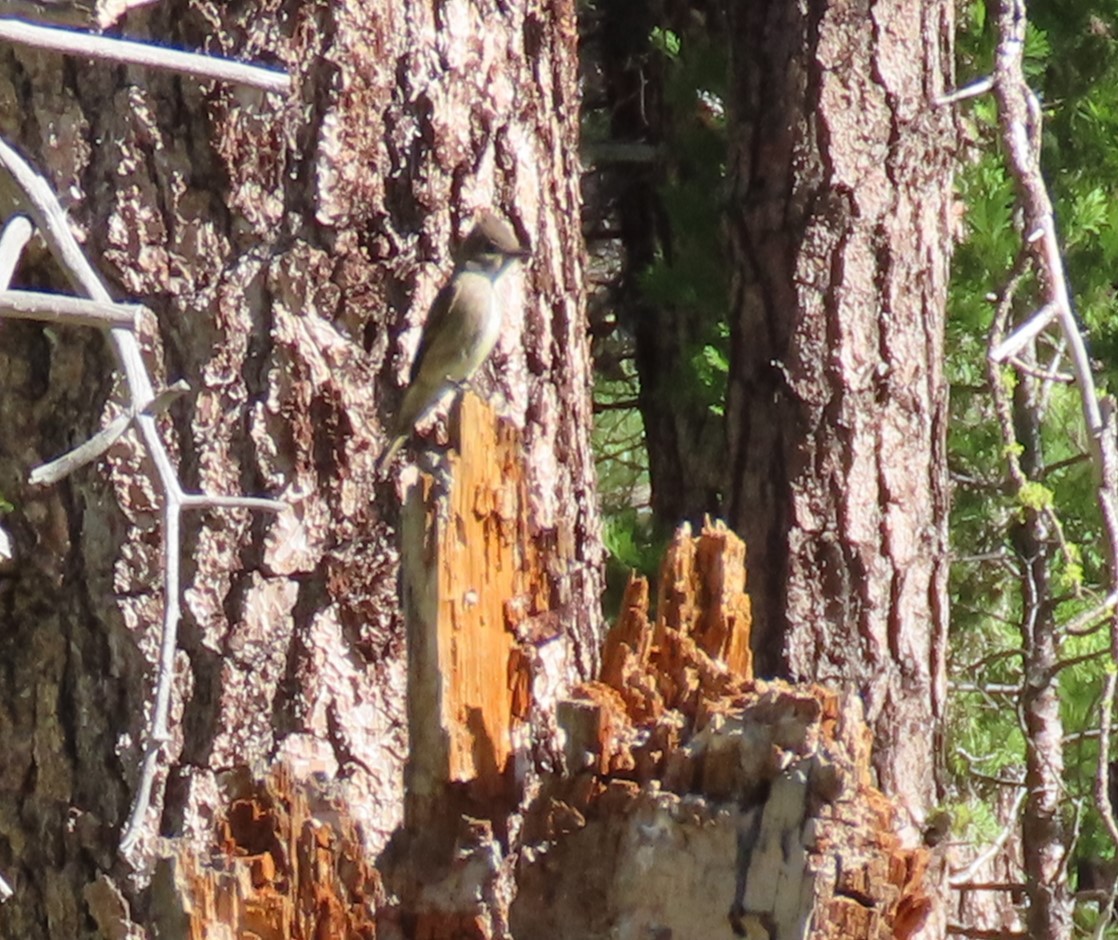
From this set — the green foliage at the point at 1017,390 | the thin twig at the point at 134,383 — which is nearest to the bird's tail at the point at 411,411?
the thin twig at the point at 134,383

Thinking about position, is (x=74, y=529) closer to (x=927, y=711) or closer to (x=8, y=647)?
(x=8, y=647)

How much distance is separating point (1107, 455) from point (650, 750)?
1.26 metres

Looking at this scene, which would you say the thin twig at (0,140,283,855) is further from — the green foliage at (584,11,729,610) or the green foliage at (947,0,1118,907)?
the green foliage at (947,0,1118,907)

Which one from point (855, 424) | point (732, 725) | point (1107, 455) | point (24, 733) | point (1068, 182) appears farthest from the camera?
point (1068, 182)

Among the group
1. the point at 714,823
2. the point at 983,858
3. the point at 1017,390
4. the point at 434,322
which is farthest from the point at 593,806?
the point at 1017,390

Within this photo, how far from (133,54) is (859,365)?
130 inches

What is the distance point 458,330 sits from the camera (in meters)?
2.37

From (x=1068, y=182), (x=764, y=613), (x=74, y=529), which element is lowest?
(x=764, y=613)

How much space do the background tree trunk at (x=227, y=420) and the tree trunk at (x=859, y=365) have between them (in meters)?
2.15

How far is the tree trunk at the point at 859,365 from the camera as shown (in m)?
4.36

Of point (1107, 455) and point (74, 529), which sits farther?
point (1107, 455)

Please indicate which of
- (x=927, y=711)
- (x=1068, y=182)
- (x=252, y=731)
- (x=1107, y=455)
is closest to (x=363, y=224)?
(x=252, y=731)

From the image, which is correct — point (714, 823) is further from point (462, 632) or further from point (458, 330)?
point (458, 330)

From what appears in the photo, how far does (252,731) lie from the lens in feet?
7.48
